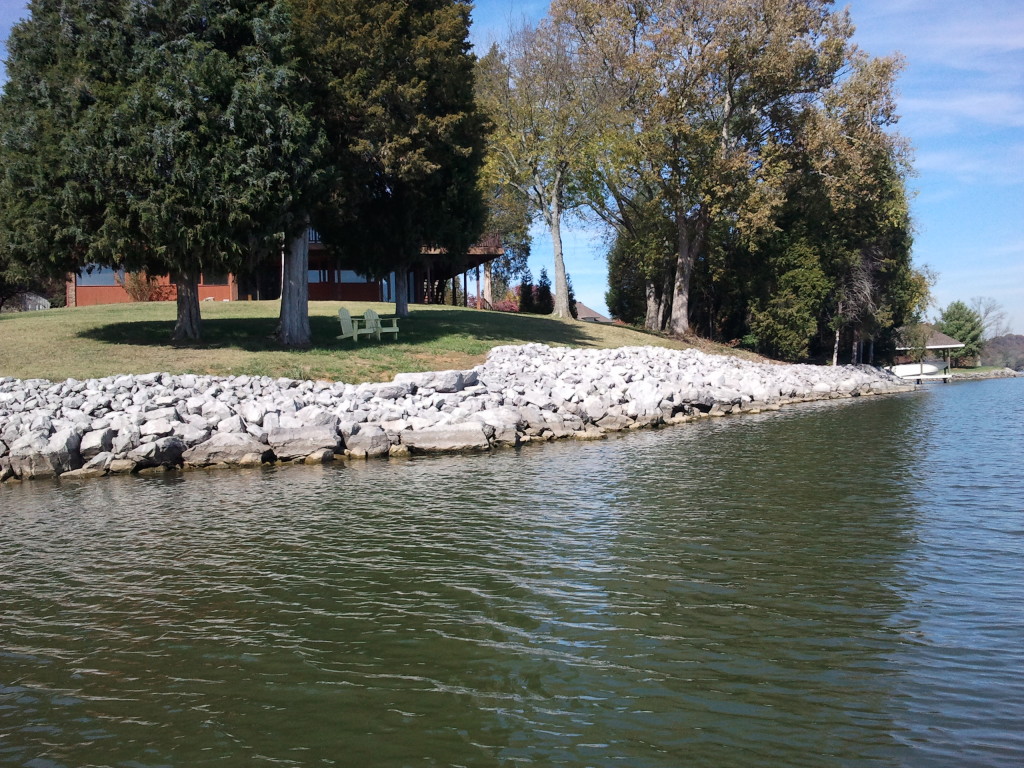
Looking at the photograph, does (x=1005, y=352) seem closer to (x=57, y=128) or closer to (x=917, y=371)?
(x=917, y=371)

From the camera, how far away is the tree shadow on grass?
→ 22.4 m

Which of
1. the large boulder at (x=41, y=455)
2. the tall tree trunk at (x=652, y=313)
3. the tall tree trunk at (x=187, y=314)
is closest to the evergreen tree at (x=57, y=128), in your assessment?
the tall tree trunk at (x=187, y=314)

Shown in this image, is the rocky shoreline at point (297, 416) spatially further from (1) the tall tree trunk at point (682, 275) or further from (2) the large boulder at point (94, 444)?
(1) the tall tree trunk at point (682, 275)

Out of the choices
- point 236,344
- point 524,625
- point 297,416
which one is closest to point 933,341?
point 236,344

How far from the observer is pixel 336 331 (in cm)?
2598

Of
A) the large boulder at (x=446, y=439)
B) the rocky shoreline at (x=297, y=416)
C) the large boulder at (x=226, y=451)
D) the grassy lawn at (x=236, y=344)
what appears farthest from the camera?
the grassy lawn at (x=236, y=344)

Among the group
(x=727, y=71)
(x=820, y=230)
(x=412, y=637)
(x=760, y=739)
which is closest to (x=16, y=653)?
(x=412, y=637)

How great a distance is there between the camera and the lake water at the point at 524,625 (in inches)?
181

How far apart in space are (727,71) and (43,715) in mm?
35167

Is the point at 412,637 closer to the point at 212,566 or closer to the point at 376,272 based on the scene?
the point at 212,566

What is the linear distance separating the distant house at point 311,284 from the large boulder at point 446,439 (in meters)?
21.2

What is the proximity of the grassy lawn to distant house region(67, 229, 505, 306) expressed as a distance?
7672 millimetres

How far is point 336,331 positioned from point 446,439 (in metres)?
10.8

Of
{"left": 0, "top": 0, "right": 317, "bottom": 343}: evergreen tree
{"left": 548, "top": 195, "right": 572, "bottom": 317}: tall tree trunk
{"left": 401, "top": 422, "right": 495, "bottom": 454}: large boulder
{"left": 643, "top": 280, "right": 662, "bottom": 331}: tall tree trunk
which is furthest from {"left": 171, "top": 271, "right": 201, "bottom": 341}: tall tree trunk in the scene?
{"left": 643, "top": 280, "right": 662, "bottom": 331}: tall tree trunk
